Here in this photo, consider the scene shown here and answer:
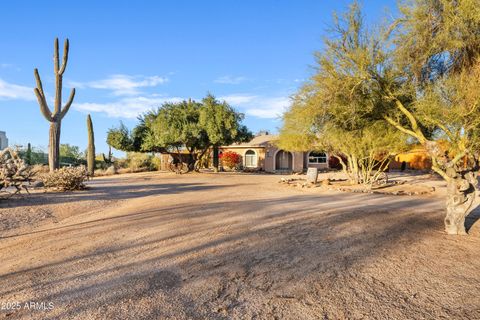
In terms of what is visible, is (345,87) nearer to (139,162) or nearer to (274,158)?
(274,158)

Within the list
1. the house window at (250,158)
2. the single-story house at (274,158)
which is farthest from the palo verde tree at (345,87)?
the house window at (250,158)

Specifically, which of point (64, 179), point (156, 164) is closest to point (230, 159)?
point (156, 164)

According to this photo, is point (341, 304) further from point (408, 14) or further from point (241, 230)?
point (408, 14)

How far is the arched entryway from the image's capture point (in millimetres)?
34312

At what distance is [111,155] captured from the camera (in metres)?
35.3

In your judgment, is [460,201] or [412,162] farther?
[412,162]

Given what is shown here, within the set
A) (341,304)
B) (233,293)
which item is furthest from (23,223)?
(341,304)

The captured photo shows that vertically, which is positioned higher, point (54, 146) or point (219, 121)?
point (219, 121)

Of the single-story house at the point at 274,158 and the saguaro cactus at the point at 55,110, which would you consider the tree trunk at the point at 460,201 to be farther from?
the single-story house at the point at 274,158

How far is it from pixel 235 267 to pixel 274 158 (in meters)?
29.6

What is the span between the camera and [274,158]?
Answer: 33688 mm

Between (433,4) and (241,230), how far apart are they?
6232mm

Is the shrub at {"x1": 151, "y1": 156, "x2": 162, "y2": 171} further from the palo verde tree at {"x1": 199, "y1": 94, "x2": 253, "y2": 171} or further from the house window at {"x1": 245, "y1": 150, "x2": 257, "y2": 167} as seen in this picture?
the palo verde tree at {"x1": 199, "y1": 94, "x2": 253, "y2": 171}

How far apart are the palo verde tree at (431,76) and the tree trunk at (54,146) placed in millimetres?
13152
